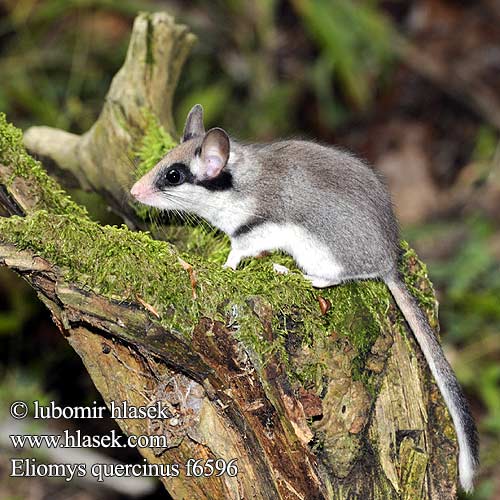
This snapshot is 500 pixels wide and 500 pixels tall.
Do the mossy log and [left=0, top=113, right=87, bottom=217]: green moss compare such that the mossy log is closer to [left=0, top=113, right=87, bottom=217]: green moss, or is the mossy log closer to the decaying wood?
[left=0, top=113, right=87, bottom=217]: green moss

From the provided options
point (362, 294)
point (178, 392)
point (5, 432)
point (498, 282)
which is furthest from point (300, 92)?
point (178, 392)

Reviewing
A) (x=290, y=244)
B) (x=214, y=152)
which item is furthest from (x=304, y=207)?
(x=214, y=152)

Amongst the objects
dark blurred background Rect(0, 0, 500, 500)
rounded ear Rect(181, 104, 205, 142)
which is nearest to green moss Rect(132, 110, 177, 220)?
rounded ear Rect(181, 104, 205, 142)

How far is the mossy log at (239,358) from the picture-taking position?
2.70 m

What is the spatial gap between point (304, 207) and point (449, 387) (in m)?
0.97

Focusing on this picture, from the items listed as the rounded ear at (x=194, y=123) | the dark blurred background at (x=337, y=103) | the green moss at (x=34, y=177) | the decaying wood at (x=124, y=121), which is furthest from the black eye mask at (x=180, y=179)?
the dark blurred background at (x=337, y=103)

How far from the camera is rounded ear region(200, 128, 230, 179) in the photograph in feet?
10.7

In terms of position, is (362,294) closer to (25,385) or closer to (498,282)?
(498,282)

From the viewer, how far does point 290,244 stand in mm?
3402

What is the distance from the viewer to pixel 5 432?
520 centimetres

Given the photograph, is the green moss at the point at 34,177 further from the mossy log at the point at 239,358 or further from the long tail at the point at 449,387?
the long tail at the point at 449,387

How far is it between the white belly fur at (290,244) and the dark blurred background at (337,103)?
1998 mm

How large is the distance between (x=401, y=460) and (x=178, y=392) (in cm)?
94

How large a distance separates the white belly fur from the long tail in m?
0.36
